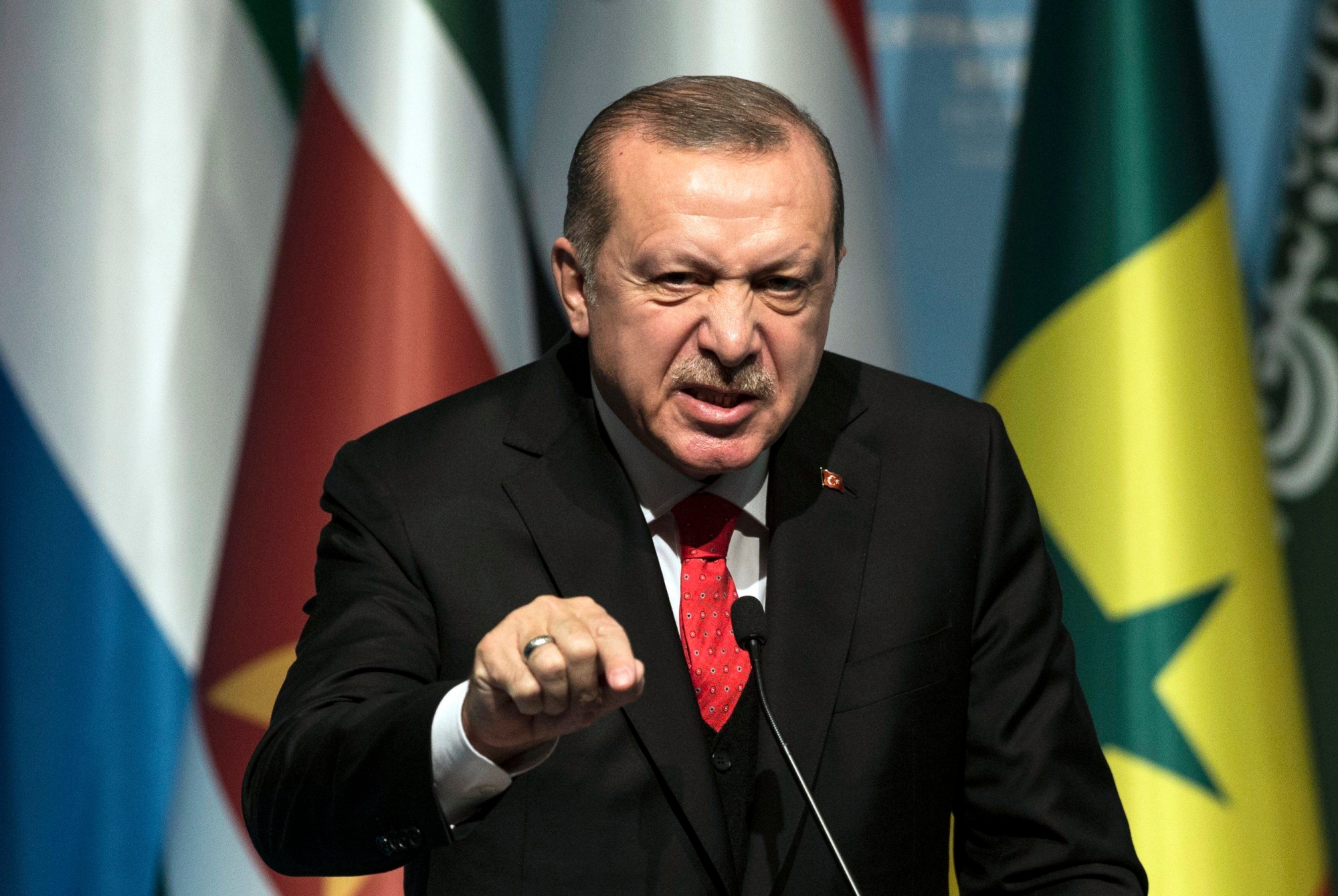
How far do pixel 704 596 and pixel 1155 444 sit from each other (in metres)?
1.48

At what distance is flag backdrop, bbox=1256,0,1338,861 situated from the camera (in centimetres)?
291

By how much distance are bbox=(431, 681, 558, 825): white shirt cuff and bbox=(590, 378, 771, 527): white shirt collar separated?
0.44 m

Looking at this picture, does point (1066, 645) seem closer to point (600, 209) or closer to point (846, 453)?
point (846, 453)

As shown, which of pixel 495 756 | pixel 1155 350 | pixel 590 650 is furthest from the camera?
pixel 1155 350

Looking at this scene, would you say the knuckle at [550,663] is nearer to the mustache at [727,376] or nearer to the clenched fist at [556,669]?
the clenched fist at [556,669]

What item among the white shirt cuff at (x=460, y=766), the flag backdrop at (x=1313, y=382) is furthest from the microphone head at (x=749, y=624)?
the flag backdrop at (x=1313, y=382)

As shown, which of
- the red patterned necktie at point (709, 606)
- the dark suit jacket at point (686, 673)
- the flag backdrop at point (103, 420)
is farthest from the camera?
the flag backdrop at point (103, 420)

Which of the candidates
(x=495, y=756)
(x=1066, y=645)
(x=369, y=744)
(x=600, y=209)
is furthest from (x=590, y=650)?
(x=1066, y=645)

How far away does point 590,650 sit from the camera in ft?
3.14

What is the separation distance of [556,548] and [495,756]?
346 millimetres

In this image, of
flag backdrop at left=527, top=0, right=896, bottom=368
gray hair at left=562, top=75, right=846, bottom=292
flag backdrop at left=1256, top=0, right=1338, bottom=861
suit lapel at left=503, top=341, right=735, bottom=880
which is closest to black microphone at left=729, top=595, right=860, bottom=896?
suit lapel at left=503, top=341, right=735, bottom=880

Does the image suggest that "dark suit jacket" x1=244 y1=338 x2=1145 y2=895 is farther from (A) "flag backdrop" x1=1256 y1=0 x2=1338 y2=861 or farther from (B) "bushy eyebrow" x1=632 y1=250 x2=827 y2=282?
(A) "flag backdrop" x1=1256 y1=0 x2=1338 y2=861

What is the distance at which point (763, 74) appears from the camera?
9.04 feet

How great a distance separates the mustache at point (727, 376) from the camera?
1.38 m
